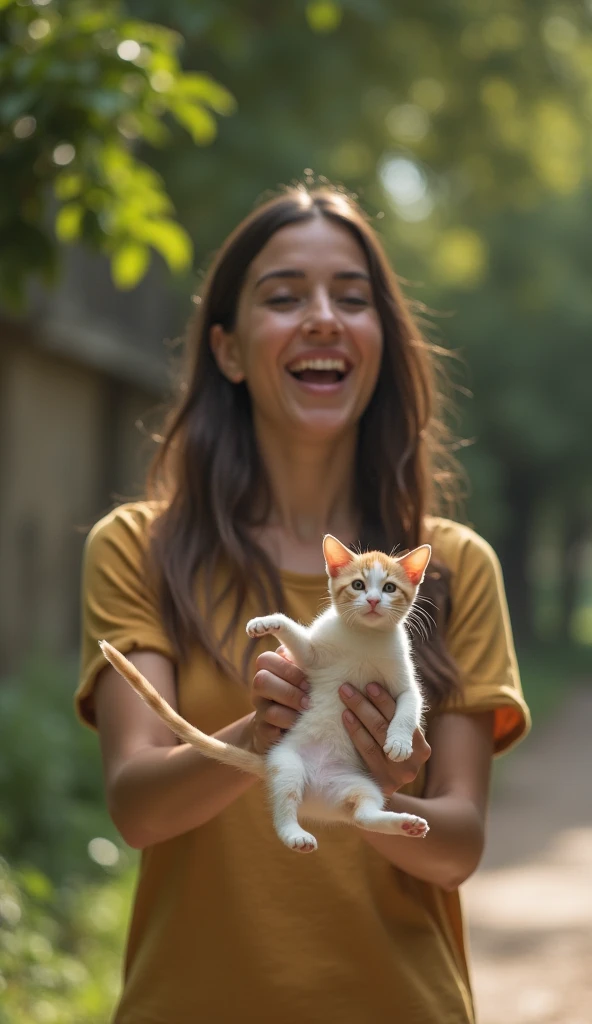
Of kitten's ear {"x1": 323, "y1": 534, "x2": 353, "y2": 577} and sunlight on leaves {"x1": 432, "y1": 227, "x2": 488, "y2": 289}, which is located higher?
Result: sunlight on leaves {"x1": 432, "y1": 227, "x2": 488, "y2": 289}

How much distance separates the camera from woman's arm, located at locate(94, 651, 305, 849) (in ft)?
7.55

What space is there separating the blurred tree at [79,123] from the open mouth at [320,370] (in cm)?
118

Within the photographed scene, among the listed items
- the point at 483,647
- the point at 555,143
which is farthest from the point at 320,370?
the point at 555,143

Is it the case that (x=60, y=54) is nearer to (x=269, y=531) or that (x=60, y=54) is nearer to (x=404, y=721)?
(x=269, y=531)

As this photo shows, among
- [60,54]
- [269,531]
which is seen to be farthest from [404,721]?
[60,54]

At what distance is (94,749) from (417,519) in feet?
22.5

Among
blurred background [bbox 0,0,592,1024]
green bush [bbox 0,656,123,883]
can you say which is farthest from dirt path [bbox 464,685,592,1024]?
green bush [bbox 0,656,123,883]

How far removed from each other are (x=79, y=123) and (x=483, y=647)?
6.69ft

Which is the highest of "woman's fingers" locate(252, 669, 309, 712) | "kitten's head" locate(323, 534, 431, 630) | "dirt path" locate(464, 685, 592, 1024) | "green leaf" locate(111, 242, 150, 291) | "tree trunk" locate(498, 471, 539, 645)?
"tree trunk" locate(498, 471, 539, 645)

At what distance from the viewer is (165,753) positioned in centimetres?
266

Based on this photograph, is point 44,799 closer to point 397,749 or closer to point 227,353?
point 227,353

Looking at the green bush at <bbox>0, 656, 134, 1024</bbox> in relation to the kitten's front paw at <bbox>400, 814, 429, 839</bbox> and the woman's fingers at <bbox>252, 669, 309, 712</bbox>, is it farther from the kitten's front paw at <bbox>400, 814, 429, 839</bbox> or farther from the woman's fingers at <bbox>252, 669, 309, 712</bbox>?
the kitten's front paw at <bbox>400, 814, 429, 839</bbox>

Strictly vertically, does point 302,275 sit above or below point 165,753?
above

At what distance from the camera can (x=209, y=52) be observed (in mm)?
12055
